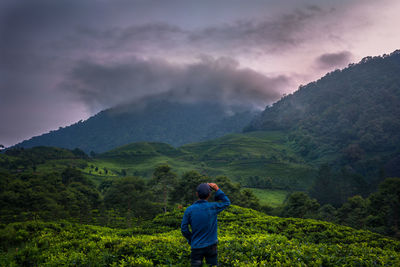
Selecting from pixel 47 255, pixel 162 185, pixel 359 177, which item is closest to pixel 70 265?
pixel 47 255

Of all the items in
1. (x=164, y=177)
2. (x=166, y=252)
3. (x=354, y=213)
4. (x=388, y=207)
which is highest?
(x=166, y=252)

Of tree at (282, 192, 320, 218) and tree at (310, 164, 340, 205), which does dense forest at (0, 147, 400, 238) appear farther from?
tree at (310, 164, 340, 205)

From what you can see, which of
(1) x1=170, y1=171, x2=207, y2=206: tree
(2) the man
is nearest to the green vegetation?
(1) x1=170, y1=171, x2=207, y2=206: tree

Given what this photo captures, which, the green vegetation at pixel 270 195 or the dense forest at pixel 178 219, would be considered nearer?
the dense forest at pixel 178 219

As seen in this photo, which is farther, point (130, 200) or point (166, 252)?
point (130, 200)

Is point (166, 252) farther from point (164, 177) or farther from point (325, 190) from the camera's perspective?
point (325, 190)

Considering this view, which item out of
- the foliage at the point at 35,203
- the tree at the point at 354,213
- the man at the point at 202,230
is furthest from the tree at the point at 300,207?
the man at the point at 202,230

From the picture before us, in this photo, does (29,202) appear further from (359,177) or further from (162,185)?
(359,177)

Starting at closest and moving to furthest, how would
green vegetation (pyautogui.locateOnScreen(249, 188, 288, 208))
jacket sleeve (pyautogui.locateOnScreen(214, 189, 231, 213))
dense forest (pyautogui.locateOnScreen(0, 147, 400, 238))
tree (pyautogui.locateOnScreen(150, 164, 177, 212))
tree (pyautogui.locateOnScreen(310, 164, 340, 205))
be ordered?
jacket sleeve (pyautogui.locateOnScreen(214, 189, 231, 213)), dense forest (pyautogui.locateOnScreen(0, 147, 400, 238)), tree (pyautogui.locateOnScreen(150, 164, 177, 212)), tree (pyautogui.locateOnScreen(310, 164, 340, 205)), green vegetation (pyautogui.locateOnScreen(249, 188, 288, 208))

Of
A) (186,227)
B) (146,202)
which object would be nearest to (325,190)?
(146,202)

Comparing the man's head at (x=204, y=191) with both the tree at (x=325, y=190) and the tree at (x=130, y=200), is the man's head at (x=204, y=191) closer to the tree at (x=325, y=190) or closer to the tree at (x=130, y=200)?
the tree at (x=130, y=200)

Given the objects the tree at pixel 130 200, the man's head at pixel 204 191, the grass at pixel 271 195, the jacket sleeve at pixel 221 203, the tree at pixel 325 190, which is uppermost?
the man's head at pixel 204 191

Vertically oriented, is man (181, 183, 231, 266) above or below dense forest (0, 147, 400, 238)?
above

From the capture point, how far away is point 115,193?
5622 cm
